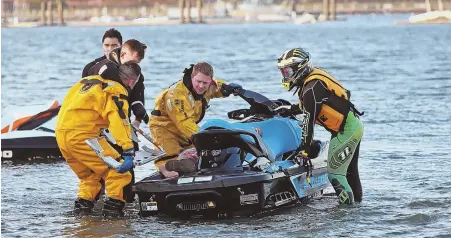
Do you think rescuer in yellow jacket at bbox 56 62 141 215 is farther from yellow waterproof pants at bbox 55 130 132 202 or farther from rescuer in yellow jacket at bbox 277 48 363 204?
rescuer in yellow jacket at bbox 277 48 363 204

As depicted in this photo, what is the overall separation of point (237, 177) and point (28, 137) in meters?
5.75

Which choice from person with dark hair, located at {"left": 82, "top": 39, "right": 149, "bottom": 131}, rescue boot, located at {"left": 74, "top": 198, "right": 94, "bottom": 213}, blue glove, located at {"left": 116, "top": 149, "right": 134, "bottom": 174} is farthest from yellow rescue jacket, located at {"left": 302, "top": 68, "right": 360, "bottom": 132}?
rescue boot, located at {"left": 74, "top": 198, "right": 94, "bottom": 213}

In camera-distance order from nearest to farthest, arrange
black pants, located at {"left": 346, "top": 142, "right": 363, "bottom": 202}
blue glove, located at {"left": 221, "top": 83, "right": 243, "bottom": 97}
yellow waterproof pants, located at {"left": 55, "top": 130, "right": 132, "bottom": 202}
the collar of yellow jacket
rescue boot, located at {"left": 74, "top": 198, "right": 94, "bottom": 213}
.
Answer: the collar of yellow jacket
yellow waterproof pants, located at {"left": 55, "top": 130, "right": 132, "bottom": 202}
rescue boot, located at {"left": 74, "top": 198, "right": 94, "bottom": 213}
black pants, located at {"left": 346, "top": 142, "right": 363, "bottom": 202}
blue glove, located at {"left": 221, "top": 83, "right": 243, "bottom": 97}

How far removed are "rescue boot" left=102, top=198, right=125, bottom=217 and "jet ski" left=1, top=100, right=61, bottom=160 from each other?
4532 mm

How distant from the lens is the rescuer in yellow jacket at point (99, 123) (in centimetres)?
1154

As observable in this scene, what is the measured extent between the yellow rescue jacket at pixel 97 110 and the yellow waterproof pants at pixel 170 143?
1050 mm

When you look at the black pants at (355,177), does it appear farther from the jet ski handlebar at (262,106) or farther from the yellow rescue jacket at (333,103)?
the jet ski handlebar at (262,106)

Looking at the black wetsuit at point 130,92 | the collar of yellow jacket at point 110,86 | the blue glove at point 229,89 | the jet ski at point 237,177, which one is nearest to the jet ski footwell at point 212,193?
the jet ski at point 237,177

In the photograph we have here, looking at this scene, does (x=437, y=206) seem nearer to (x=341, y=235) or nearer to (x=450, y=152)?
(x=341, y=235)

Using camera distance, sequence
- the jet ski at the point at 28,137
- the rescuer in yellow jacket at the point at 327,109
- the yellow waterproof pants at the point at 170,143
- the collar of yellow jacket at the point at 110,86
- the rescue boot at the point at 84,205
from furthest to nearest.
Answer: the jet ski at the point at 28,137
the yellow waterproof pants at the point at 170,143
the rescue boot at the point at 84,205
the rescuer in yellow jacket at the point at 327,109
the collar of yellow jacket at the point at 110,86

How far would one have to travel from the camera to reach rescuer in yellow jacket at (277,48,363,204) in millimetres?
12031

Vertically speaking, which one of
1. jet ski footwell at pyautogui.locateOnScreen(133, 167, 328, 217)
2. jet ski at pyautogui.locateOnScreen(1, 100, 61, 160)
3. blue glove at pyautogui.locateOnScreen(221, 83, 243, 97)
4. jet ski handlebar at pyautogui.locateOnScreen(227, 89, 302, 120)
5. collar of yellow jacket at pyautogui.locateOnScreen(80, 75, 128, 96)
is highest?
collar of yellow jacket at pyautogui.locateOnScreen(80, 75, 128, 96)

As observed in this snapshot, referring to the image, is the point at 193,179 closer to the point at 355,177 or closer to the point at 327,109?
the point at 327,109

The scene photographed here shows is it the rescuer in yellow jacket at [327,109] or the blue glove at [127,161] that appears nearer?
the blue glove at [127,161]
